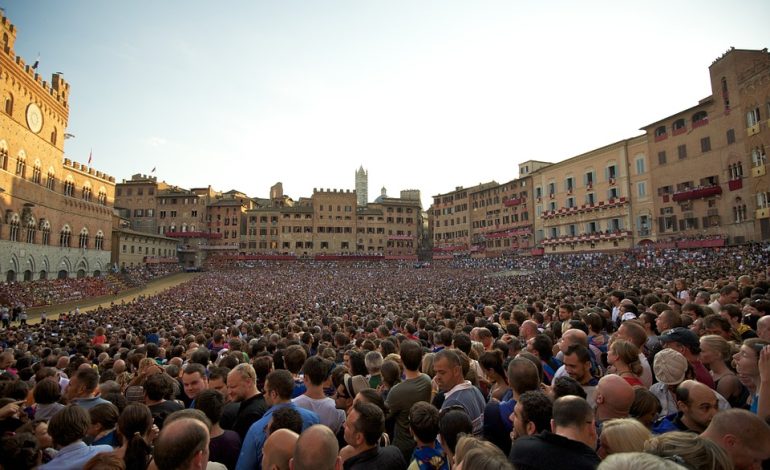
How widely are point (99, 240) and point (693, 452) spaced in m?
61.9

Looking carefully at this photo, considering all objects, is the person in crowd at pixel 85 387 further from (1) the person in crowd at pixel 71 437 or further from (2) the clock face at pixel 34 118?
(2) the clock face at pixel 34 118

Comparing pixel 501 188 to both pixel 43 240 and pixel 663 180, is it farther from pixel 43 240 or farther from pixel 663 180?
pixel 43 240

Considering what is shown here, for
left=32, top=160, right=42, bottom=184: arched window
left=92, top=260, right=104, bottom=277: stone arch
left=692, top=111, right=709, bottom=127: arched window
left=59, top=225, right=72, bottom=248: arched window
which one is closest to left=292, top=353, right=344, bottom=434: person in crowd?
left=692, top=111, right=709, bottom=127: arched window

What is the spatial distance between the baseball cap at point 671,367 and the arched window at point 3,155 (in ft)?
164

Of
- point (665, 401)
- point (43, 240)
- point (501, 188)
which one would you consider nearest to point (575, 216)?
point (501, 188)

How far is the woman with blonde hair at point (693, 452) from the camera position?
7.10ft

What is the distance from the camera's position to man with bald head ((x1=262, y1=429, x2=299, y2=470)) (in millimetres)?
3025

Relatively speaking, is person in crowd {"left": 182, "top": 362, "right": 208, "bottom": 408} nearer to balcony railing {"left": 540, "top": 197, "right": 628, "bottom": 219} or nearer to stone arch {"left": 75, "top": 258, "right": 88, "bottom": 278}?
balcony railing {"left": 540, "top": 197, "right": 628, "bottom": 219}

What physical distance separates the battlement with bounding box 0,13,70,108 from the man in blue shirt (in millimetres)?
49856

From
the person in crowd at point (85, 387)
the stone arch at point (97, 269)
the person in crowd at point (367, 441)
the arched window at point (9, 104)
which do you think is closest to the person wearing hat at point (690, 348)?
the person in crowd at point (367, 441)

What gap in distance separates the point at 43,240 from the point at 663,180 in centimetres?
6523

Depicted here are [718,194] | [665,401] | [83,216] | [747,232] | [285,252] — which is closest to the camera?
[665,401]

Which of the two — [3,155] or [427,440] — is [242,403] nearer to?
[427,440]

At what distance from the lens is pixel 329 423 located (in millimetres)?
4590
